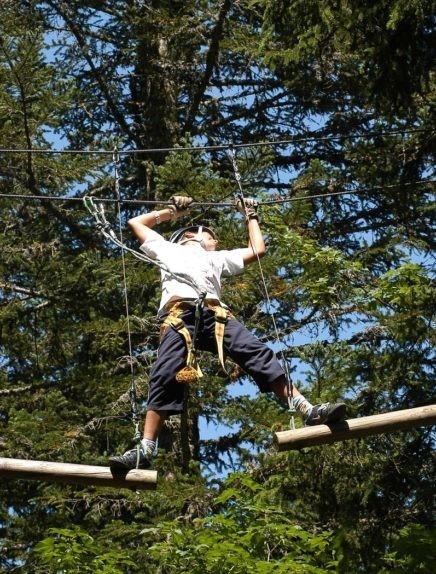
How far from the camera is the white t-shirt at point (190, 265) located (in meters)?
9.07

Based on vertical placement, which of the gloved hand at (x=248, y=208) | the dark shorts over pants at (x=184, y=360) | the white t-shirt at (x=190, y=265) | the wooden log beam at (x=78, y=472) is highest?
the gloved hand at (x=248, y=208)

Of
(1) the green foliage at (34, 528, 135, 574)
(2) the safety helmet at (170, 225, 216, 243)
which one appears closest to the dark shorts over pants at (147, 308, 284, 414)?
(2) the safety helmet at (170, 225, 216, 243)

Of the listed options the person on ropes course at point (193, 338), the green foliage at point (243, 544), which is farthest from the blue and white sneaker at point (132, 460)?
the green foliage at point (243, 544)

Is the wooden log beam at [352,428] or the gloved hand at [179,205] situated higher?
the gloved hand at [179,205]

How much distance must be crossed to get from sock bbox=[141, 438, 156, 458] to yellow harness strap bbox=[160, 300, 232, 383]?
1.38 ft

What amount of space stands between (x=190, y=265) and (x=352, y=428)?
1594 millimetres

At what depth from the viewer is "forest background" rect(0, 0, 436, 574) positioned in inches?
467

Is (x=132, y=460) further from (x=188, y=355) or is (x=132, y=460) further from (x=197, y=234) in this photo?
(x=197, y=234)

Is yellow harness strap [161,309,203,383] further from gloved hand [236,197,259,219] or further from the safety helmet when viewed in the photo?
gloved hand [236,197,259,219]

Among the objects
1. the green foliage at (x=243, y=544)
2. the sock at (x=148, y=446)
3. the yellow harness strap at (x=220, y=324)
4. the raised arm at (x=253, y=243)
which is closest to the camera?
the sock at (x=148, y=446)

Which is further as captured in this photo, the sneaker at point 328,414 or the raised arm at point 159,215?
the raised arm at point 159,215

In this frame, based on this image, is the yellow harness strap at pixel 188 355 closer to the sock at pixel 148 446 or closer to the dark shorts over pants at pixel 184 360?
the dark shorts over pants at pixel 184 360

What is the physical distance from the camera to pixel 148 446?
28.3 ft

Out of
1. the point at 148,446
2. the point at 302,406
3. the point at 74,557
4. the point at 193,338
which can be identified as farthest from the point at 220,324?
the point at 74,557
